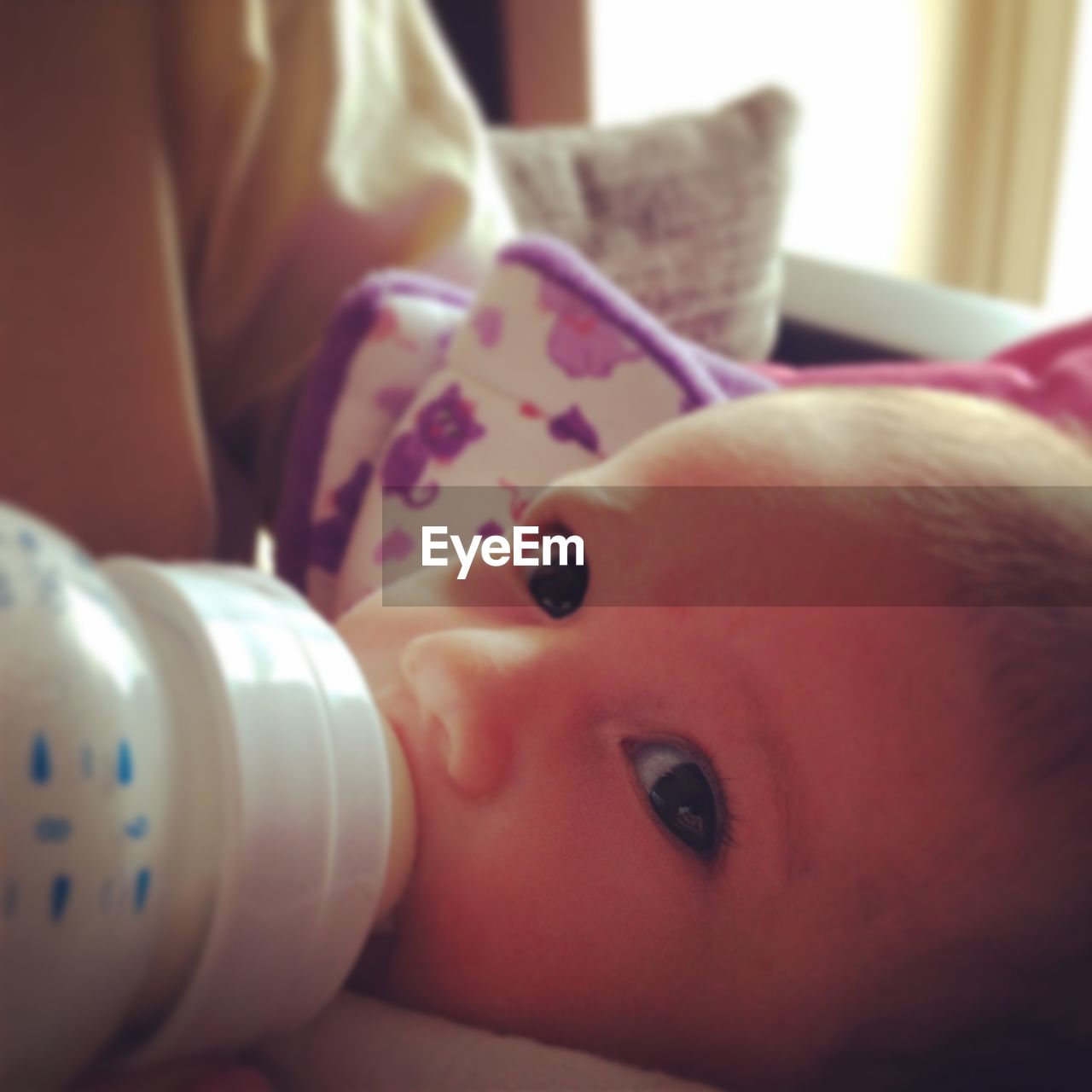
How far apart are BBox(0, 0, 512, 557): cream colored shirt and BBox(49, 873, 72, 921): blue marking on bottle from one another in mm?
363

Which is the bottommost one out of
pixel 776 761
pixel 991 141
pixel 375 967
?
pixel 375 967

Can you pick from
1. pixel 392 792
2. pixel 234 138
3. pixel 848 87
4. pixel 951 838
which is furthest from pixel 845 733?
pixel 848 87

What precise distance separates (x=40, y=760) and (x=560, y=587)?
223 mm

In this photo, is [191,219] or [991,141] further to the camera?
[991,141]

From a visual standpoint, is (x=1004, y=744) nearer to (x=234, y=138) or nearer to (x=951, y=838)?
(x=951, y=838)

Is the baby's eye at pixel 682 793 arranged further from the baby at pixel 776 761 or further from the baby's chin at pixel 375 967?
the baby's chin at pixel 375 967

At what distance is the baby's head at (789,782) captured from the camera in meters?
0.37

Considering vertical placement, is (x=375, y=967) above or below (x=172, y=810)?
below

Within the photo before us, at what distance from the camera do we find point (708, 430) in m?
0.47

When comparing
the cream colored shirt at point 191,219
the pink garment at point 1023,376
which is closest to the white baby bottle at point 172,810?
the cream colored shirt at point 191,219

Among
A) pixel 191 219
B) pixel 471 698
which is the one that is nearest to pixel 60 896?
pixel 471 698

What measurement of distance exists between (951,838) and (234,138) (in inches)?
20.7

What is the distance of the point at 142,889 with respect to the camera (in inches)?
11.9

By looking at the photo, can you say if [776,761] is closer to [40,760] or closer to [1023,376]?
[40,760]
